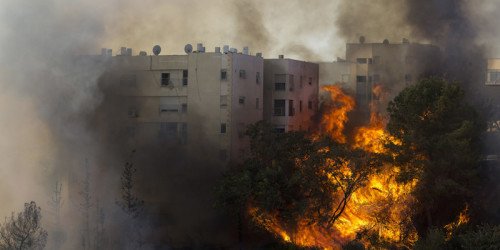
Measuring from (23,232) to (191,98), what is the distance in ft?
53.2

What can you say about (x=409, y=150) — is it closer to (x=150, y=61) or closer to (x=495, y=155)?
(x=495, y=155)

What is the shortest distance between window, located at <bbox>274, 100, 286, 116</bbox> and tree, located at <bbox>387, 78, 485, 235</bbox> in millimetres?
11992

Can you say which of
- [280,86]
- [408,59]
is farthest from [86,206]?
[408,59]

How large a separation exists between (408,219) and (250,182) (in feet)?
28.7

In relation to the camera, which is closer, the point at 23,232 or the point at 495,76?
the point at 23,232

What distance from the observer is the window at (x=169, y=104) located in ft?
159

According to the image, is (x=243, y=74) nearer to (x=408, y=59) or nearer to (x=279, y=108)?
(x=279, y=108)

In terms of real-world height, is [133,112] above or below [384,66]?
below

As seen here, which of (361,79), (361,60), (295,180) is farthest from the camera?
(361,60)

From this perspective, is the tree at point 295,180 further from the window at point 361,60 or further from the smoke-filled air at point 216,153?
the window at point 361,60

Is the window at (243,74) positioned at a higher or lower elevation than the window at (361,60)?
lower

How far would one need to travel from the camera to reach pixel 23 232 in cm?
3481

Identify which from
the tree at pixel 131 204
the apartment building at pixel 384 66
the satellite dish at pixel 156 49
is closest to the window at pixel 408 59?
the apartment building at pixel 384 66

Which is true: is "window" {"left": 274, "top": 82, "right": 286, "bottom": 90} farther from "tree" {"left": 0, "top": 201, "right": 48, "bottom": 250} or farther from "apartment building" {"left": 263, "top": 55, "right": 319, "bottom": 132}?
"tree" {"left": 0, "top": 201, "right": 48, "bottom": 250}
